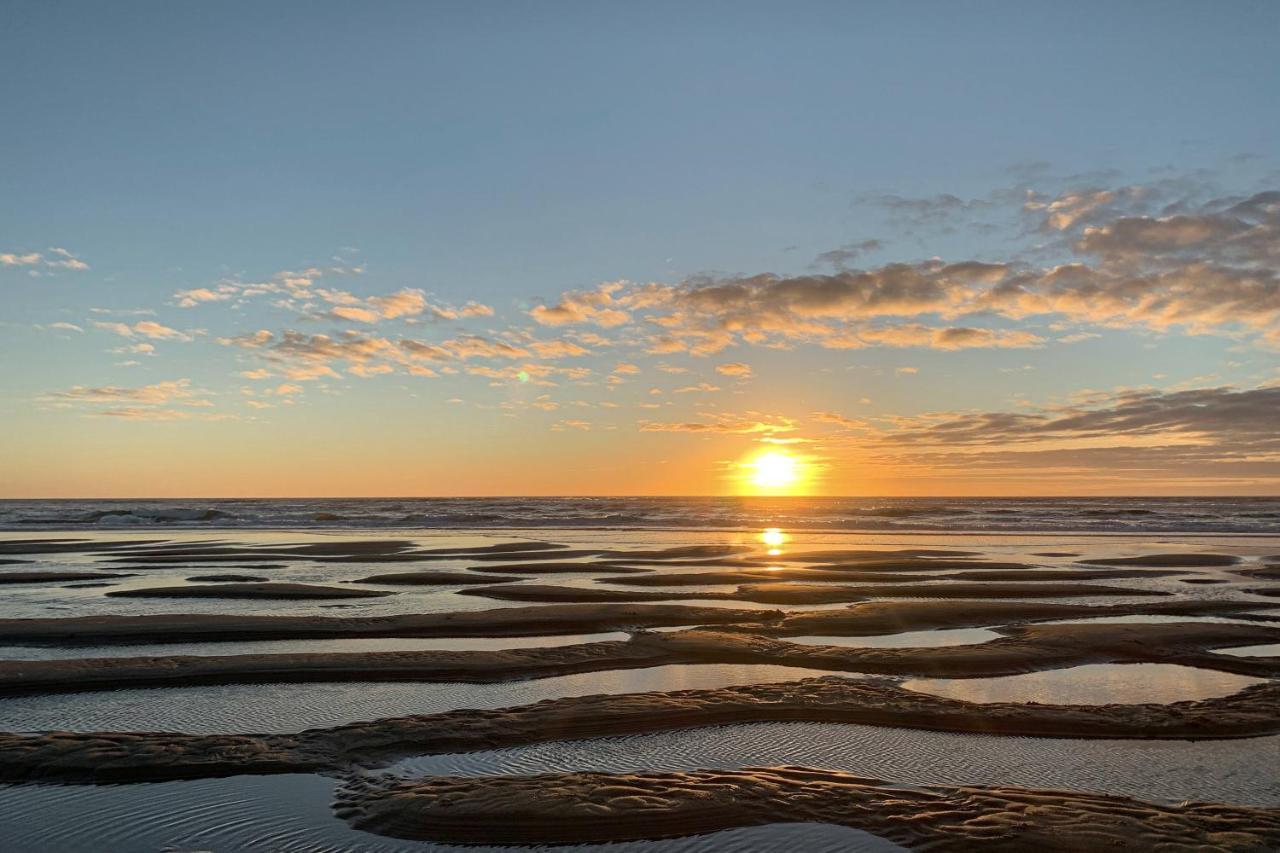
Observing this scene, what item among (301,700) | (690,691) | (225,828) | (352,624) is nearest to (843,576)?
(352,624)

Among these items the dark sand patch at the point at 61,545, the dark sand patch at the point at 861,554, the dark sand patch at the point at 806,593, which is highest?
the dark sand patch at the point at 806,593

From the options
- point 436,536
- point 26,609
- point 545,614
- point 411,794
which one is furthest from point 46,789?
point 436,536

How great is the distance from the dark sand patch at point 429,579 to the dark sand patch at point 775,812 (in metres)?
19.3

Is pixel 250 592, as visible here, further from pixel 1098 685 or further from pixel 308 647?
pixel 1098 685

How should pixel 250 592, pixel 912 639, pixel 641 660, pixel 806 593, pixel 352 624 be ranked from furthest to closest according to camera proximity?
pixel 250 592, pixel 806 593, pixel 352 624, pixel 912 639, pixel 641 660

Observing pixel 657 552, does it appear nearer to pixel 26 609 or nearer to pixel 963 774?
pixel 26 609

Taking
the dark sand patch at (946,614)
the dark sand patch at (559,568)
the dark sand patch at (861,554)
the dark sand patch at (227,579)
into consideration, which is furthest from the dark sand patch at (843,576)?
the dark sand patch at (227,579)

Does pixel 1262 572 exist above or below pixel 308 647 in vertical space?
below

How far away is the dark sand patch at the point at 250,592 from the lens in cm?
2397

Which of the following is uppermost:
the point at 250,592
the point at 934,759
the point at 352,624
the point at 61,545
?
the point at 934,759

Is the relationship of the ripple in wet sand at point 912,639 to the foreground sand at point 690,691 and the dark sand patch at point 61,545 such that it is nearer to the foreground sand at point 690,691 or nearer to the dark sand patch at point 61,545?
the foreground sand at point 690,691

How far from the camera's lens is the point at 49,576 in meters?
29.7

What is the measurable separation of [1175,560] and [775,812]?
36548 millimetres

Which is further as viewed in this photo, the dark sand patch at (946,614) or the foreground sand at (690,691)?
the dark sand patch at (946,614)
